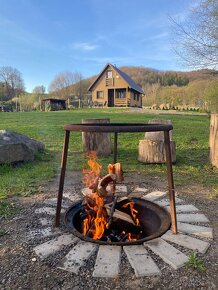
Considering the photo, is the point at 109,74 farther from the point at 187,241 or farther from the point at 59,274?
the point at 59,274

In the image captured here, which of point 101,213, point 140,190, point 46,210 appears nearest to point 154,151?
point 140,190

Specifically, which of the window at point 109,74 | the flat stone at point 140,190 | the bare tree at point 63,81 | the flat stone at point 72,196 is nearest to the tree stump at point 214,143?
the flat stone at point 140,190

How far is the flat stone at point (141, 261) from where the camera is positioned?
170cm

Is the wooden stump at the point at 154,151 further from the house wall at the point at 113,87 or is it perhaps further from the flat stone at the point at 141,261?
the house wall at the point at 113,87

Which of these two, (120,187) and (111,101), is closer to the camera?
(120,187)

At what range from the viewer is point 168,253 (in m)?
1.91

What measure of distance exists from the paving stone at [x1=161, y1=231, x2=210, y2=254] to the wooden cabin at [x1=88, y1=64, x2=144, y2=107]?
1217 inches

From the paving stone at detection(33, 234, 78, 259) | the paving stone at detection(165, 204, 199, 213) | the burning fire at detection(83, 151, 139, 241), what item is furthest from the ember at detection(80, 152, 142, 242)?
the paving stone at detection(165, 204, 199, 213)

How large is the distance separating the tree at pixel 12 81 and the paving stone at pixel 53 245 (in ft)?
165

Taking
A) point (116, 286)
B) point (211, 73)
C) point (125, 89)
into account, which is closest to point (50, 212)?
point (116, 286)

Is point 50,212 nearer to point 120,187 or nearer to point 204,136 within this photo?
point 120,187

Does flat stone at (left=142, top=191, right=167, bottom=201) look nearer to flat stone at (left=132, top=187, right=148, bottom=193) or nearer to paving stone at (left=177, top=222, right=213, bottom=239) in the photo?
flat stone at (left=132, top=187, right=148, bottom=193)

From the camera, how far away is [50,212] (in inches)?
103

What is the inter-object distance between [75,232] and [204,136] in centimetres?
692
